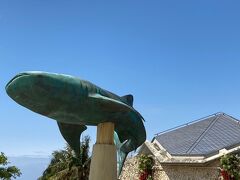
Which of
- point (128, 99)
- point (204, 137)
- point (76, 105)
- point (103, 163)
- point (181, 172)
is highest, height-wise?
point (204, 137)

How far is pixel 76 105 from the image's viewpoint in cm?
1100

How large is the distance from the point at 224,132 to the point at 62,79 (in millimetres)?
21859

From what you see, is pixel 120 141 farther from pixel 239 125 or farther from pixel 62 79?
pixel 239 125

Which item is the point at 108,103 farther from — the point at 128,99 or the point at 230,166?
the point at 230,166

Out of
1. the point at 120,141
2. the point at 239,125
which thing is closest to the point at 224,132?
the point at 239,125

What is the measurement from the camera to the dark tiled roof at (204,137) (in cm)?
2788

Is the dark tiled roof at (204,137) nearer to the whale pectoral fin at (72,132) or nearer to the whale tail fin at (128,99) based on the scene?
the whale tail fin at (128,99)

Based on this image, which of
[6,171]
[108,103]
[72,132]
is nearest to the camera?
[108,103]

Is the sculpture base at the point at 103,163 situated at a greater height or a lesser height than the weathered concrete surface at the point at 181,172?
lesser

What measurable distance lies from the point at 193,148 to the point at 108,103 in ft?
60.6

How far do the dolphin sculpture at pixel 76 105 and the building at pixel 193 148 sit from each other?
14.9 m

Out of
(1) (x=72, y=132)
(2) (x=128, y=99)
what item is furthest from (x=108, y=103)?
(1) (x=72, y=132)

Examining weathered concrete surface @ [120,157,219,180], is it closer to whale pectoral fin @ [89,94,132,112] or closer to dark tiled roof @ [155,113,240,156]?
dark tiled roof @ [155,113,240,156]

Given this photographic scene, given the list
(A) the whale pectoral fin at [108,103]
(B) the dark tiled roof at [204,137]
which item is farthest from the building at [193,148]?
(A) the whale pectoral fin at [108,103]
